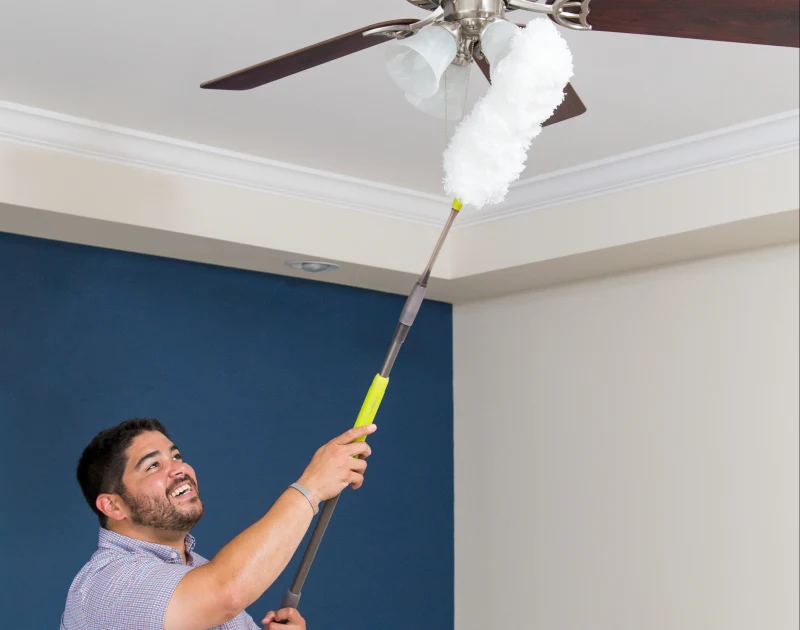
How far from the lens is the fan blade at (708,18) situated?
1.29m

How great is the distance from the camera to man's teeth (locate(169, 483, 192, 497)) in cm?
191

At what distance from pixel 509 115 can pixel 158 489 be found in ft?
3.33

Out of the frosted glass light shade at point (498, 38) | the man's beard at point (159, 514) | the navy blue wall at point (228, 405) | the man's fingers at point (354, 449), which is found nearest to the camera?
the frosted glass light shade at point (498, 38)

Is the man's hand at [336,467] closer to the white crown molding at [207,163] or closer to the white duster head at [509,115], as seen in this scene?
the white duster head at [509,115]

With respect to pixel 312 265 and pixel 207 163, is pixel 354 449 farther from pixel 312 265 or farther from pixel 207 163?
pixel 312 265

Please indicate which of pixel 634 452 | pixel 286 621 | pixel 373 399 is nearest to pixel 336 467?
pixel 373 399

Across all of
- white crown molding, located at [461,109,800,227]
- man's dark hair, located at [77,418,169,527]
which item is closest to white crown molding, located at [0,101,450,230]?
white crown molding, located at [461,109,800,227]

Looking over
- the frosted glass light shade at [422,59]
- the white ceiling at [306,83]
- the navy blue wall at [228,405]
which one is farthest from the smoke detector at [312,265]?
the frosted glass light shade at [422,59]

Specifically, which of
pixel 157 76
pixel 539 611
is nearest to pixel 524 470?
pixel 539 611

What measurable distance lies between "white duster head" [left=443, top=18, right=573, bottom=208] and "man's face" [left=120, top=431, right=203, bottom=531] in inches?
33.2

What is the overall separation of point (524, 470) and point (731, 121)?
4.81 ft

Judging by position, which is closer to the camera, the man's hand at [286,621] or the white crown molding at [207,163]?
the man's hand at [286,621]

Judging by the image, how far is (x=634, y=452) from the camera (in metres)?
3.16

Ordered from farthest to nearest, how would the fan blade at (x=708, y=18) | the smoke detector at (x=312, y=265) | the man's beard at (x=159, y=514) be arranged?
the smoke detector at (x=312, y=265)
the man's beard at (x=159, y=514)
the fan blade at (x=708, y=18)
